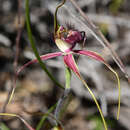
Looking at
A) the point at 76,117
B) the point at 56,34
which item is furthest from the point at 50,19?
the point at 56,34

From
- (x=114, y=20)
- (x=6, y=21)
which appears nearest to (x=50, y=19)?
(x=6, y=21)

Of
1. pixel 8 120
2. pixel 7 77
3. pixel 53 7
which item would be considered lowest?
pixel 8 120

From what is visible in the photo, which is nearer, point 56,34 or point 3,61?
point 56,34

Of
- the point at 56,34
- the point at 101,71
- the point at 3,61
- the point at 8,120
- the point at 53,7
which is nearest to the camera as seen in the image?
the point at 56,34

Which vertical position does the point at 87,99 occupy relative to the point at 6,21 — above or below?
below

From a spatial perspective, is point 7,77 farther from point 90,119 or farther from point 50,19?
point 90,119

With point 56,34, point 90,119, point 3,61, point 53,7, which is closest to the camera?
point 56,34

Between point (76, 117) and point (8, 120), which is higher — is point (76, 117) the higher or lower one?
the lower one

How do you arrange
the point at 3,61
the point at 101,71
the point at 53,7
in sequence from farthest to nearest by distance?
the point at 101,71
the point at 3,61
the point at 53,7

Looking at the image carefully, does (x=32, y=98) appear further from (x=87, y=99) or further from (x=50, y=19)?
(x=50, y=19)
